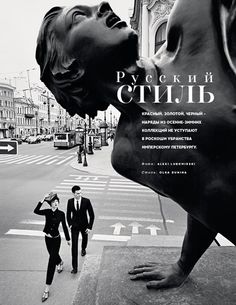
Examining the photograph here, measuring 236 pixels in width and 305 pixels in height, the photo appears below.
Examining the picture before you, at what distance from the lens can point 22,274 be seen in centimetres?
509

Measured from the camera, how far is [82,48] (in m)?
1.67

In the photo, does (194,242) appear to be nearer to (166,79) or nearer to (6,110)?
(166,79)

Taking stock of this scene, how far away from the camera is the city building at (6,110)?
68500 mm

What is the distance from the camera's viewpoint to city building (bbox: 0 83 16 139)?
68500mm

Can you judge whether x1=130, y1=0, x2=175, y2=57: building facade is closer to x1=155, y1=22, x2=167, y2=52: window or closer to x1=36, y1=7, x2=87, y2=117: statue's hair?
x1=155, y1=22, x2=167, y2=52: window

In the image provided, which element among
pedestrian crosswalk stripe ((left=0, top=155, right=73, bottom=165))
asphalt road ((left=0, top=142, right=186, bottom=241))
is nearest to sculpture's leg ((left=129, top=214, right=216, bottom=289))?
asphalt road ((left=0, top=142, right=186, bottom=241))

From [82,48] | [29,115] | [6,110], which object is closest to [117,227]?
[82,48]

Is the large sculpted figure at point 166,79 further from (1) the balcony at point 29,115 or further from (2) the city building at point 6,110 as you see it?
(1) the balcony at point 29,115

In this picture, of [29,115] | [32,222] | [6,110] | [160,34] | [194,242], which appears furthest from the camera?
[29,115]

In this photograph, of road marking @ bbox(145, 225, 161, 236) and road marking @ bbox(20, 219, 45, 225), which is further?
road marking @ bbox(20, 219, 45, 225)

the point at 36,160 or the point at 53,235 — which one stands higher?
the point at 53,235

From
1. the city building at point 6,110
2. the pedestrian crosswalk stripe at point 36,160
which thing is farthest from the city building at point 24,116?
the pedestrian crosswalk stripe at point 36,160

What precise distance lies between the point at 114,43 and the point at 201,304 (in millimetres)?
2288

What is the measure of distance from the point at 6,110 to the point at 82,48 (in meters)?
74.6
